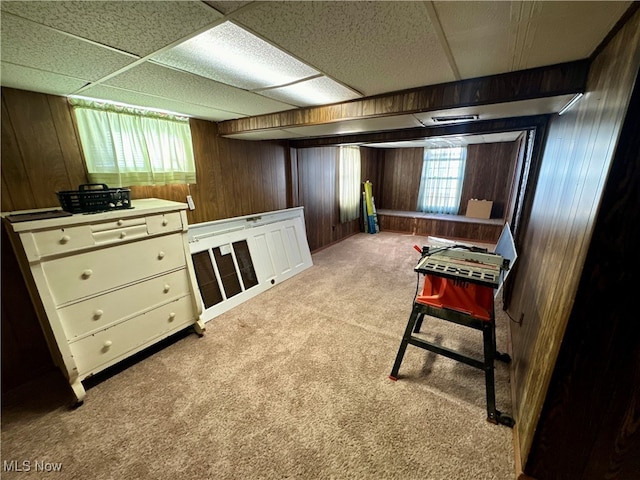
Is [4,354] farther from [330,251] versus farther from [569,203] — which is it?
[330,251]

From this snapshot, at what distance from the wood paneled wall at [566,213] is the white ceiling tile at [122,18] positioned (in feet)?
4.77

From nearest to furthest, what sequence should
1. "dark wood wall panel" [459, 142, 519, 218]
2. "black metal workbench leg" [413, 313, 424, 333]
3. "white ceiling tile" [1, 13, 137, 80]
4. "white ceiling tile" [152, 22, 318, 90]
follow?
"white ceiling tile" [1, 13, 137, 80] → "white ceiling tile" [152, 22, 318, 90] → "black metal workbench leg" [413, 313, 424, 333] → "dark wood wall panel" [459, 142, 519, 218]

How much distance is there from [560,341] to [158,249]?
2.50 metres

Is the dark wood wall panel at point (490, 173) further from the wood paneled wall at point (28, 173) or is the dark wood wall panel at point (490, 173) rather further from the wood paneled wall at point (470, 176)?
the wood paneled wall at point (28, 173)

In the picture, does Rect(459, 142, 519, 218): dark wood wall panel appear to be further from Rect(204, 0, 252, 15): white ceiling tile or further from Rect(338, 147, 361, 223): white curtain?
Rect(204, 0, 252, 15): white ceiling tile

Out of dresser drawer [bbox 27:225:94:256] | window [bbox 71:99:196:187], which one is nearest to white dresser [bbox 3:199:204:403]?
dresser drawer [bbox 27:225:94:256]

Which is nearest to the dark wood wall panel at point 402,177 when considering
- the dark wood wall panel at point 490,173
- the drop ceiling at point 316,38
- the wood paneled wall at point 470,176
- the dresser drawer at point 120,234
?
the wood paneled wall at point 470,176

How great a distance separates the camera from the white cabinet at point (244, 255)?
8.64 ft

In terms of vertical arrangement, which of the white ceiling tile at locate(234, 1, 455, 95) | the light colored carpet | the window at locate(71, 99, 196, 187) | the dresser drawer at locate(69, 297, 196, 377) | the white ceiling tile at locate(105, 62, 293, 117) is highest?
the white ceiling tile at locate(105, 62, 293, 117)

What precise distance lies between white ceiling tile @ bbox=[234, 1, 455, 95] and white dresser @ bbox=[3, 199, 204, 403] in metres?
1.55

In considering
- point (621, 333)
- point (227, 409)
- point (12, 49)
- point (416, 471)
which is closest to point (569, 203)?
point (621, 333)

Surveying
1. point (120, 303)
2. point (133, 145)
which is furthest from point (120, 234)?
point (133, 145)

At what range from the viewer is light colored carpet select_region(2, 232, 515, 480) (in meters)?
1.26

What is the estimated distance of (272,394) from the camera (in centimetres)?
166
